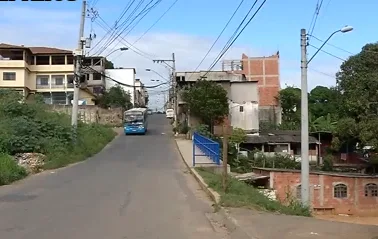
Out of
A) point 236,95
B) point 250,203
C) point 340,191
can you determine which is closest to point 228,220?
point 250,203

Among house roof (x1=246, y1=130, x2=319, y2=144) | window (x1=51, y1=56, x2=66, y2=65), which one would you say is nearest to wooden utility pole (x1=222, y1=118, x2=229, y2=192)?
house roof (x1=246, y1=130, x2=319, y2=144)

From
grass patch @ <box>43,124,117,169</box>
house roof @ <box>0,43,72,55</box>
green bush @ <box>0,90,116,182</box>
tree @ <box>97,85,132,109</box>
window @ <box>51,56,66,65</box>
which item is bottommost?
grass patch @ <box>43,124,117,169</box>

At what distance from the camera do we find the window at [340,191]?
1446 inches

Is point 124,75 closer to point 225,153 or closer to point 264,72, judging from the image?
point 264,72

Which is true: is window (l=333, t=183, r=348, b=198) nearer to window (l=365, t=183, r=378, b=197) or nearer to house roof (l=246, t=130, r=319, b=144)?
window (l=365, t=183, r=378, b=197)

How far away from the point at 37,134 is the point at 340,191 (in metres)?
19.8

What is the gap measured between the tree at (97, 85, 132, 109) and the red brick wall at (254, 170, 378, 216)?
158ft

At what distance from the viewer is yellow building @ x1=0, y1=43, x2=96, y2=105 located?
72812 millimetres

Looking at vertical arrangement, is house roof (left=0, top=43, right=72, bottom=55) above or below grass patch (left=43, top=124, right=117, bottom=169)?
above

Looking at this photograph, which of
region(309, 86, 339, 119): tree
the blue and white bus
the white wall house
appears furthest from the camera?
the white wall house

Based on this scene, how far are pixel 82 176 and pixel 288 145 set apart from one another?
32820 mm

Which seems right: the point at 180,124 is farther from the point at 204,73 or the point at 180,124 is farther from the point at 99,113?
the point at 99,113

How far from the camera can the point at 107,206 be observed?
1384 cm

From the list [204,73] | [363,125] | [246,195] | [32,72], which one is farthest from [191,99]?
[246,195]
